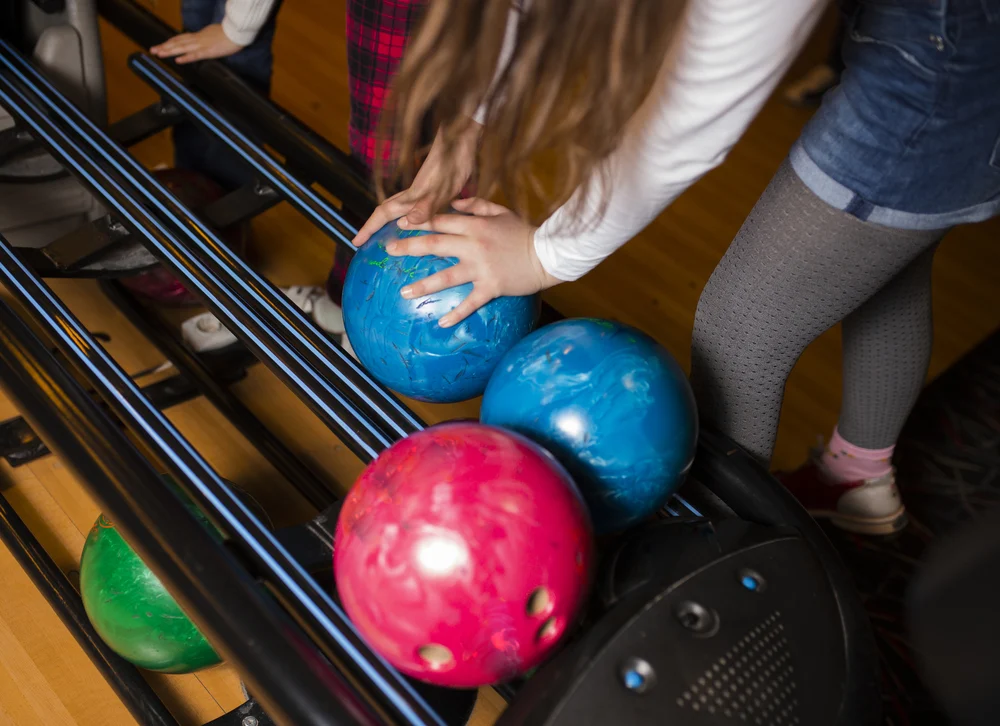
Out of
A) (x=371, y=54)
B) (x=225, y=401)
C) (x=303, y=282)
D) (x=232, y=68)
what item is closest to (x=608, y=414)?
(x=371, y=54)

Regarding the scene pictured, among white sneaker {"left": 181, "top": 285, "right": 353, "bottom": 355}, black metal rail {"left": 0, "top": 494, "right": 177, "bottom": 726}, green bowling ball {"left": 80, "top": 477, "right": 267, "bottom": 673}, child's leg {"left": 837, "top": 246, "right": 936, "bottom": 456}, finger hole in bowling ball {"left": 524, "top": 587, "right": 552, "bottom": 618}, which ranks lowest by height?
black metal rail {"left": 0, "top": 494, "right": 177, "bottom": 726}

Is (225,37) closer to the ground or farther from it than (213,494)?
farther from it

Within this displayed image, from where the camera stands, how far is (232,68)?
1676 millimetres

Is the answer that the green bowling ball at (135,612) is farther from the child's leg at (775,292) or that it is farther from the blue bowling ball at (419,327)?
the child's leg at (775,292)

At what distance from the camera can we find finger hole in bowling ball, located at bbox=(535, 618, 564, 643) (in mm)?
815

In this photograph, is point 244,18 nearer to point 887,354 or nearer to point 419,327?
point 419,327

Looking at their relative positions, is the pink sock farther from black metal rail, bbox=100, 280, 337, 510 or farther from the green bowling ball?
the green bowling ball

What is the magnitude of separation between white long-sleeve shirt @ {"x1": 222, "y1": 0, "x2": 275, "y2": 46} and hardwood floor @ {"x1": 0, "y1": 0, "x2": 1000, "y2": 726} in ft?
1.88

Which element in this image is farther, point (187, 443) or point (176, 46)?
point (176, 46)

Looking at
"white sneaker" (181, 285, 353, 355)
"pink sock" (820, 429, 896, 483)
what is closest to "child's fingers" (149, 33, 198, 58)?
"white sneaker" (181, 285, 353, 355)

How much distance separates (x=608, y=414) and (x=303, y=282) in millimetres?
1288

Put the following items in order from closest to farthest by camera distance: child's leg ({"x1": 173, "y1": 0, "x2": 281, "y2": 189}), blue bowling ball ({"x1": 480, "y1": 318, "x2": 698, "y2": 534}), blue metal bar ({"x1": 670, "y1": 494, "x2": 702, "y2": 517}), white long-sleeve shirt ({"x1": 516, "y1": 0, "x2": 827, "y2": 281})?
white long-sleeve shirt ({"x1": 516, "y1": 0, "x2": 827, "y2": 281})
blue bowling ball ({"x1": 480, "y1": 318, "x2": 698, "y2": 534})
blue metal bar ({"x1": 670, "y1": 494, "x2": 702, "y2": 517})
child's leg ({"x1": 173, "y1": 0, "x2": 281, "y2": 189})

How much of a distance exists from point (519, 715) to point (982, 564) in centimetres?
40

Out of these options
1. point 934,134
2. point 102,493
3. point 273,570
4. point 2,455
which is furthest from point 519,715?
point 2,455
